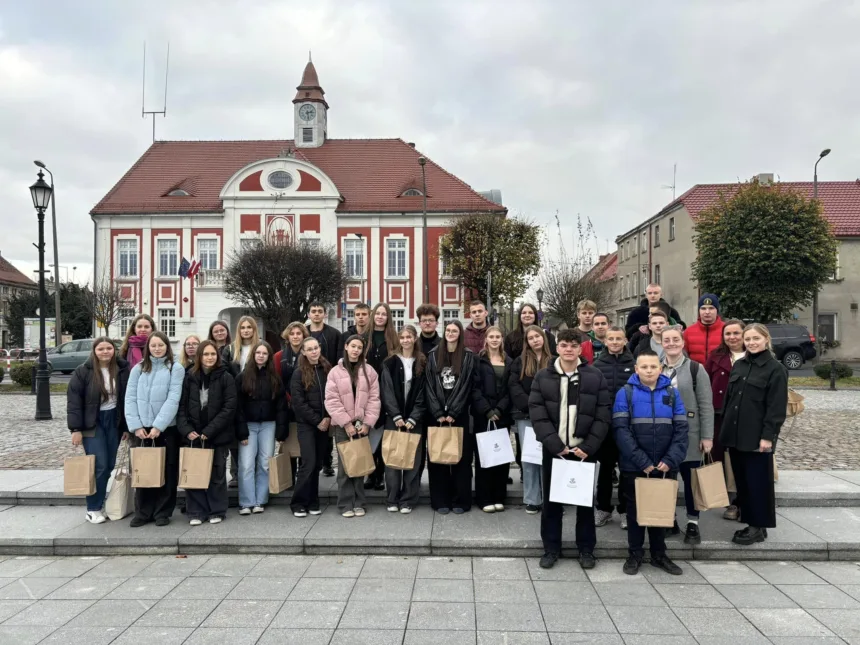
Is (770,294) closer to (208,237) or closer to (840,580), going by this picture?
(840,580)

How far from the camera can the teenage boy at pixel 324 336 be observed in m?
7.68

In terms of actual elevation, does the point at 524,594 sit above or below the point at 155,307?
below

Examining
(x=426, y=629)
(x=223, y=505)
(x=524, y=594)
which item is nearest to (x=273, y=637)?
(x=426, y=629)

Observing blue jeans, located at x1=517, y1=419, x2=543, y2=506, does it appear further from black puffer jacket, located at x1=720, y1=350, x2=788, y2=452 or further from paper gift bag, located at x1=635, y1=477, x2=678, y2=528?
black puffer jacket, located at x1=720, y1=350, x2=788, y2=452

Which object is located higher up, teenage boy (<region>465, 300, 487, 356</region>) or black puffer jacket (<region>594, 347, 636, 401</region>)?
teenage boy (<region>465, 300, 487, 356</region>)

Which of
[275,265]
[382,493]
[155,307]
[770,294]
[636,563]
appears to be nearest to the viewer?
[636,563]

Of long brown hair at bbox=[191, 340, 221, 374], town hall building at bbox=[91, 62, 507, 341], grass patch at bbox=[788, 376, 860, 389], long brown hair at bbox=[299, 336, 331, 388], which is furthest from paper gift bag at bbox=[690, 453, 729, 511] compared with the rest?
town hall building at bbox=[91, 62, 507, 341]

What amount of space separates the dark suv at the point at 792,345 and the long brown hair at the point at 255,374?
87.0ft

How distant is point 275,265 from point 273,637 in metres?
31.2

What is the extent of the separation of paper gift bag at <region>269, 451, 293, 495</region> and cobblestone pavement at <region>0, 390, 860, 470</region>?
165 inches

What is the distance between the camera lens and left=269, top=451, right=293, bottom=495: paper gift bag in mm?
6746

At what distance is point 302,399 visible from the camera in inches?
261

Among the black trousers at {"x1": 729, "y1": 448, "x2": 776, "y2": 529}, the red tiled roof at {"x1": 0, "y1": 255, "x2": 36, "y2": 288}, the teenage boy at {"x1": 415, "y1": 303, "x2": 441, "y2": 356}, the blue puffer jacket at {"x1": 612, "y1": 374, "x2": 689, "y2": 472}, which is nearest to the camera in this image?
the blue puffer jacket at {"x1": 612, "y1": 374, "x2": 689, "y2": 472}

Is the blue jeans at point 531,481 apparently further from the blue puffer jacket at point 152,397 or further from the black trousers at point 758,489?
the blue puffer jacket at point 152,397
